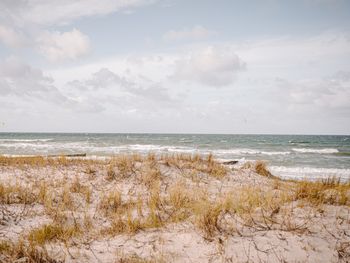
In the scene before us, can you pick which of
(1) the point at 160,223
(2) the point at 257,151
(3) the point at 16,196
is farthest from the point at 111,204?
(2) the point at 257,151

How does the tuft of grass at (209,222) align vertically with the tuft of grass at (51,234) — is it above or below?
above

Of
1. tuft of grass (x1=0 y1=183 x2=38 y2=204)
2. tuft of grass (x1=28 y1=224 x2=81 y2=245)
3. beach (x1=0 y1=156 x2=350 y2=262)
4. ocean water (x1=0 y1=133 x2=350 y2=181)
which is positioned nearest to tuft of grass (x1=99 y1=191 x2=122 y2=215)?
beach (x1=0 y1=156 x2=350 y2=262)

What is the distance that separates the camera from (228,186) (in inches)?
327

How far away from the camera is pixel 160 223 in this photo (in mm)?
4930

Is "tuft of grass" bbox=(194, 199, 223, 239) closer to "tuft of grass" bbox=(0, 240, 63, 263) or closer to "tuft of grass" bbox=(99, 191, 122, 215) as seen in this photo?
"tuft of grass" bbox=(99, 191, 122, 215)

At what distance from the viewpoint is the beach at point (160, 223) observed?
387 cm

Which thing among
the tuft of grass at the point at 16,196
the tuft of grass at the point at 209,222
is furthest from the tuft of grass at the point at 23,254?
the tuft of grass at the point at 16,196

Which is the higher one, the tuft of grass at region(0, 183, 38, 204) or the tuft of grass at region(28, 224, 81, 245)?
the tuft of grass at region(0, 183, 38, 204)

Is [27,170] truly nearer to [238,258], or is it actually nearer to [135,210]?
[135,210]

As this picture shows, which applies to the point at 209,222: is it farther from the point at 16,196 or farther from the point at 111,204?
the point at 16,196

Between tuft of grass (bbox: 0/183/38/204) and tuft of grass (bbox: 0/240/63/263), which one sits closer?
tuft of grass (bbox: 0/240/63/263)

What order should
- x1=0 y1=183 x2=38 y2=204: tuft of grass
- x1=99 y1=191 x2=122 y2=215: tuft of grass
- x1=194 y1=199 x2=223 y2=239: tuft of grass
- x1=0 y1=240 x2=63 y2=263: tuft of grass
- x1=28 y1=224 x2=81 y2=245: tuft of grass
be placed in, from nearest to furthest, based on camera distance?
1. x1=0 y1=240 x2=63 y2=263: tuft of grass
2. x1=28 y1=224 x2=81 y2=245: tuft of grass
3. x1=194 y1=199 x2=223 y2=239: tuft of grass
4. x1=99 y1=191 x2=122 y2=215: tuft of grass
5. x1=0 y1=183 x2=38 y2=204: tuft of grass

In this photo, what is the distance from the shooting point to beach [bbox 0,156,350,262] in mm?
3867

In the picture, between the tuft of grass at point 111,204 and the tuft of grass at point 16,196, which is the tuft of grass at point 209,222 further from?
the tuft of grass at point 16,196
